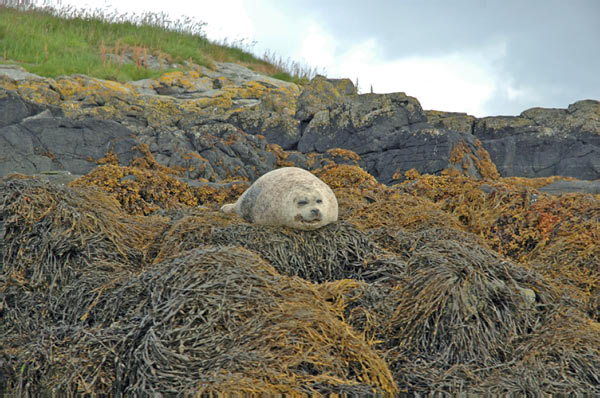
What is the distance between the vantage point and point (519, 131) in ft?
43.7

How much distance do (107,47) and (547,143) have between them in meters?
14.5

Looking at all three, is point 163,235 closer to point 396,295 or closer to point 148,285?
point 148,285

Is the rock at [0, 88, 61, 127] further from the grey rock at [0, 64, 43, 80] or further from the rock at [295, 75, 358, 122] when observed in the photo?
the rock at [295, 75, 358, 122]

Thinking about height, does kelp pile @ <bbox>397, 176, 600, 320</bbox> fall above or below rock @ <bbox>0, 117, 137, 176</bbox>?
above

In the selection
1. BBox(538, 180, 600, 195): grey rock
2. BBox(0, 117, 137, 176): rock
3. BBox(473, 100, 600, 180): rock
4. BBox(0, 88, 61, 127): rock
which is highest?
BBox(473, 100, 600, 180): rock

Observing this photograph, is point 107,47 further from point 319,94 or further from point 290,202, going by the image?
point 290,202

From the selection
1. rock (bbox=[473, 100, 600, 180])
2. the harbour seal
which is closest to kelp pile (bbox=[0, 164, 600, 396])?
the harbour seal

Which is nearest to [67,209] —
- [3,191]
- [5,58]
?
[3,191]

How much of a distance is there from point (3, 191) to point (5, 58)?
13491 mm

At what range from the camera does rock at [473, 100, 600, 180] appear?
12.4 m

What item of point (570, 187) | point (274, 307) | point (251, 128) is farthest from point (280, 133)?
point (274, 307)

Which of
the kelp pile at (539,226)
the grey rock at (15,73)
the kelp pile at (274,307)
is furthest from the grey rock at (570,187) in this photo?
the grey rock at (15,73)

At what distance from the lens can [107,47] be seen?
817 inches

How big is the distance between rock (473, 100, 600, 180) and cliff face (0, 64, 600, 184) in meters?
0.02
